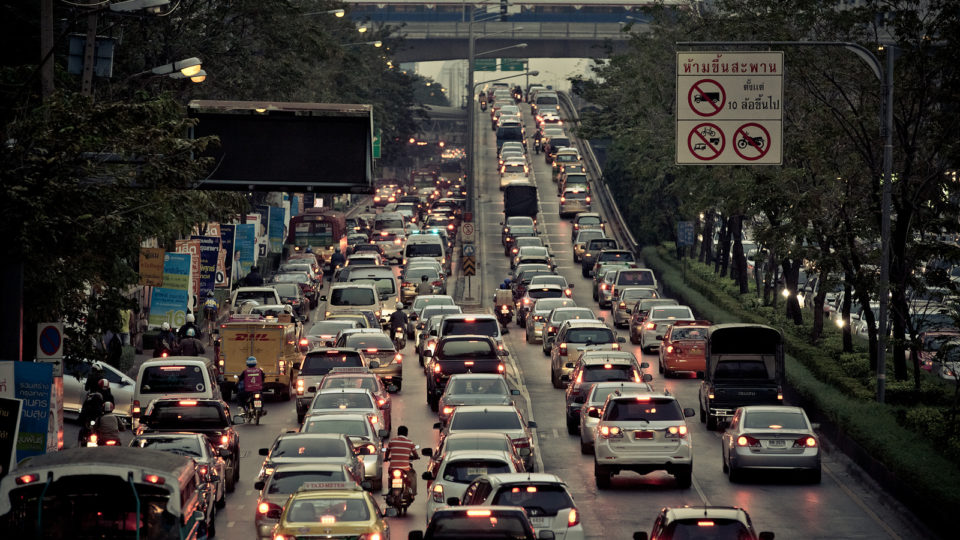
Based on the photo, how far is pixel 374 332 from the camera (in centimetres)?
4306

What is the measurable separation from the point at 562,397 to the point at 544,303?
1198 cm

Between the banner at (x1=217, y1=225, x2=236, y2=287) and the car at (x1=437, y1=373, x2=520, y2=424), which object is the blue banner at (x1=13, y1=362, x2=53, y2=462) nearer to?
the car at (x1=437, y1=373, x2=520, y2=424)

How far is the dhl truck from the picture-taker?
4003 cm

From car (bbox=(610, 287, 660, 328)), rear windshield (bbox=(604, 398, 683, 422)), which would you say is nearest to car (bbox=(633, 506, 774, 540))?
rear windshield (bbox=(604, 398, 683, 422))

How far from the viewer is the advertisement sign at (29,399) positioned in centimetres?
2197

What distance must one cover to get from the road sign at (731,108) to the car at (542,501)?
894cm

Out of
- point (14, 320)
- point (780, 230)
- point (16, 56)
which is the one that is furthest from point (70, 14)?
point (780, 230)

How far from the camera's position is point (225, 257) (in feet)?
173

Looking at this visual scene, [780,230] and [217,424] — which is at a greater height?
[780,230]

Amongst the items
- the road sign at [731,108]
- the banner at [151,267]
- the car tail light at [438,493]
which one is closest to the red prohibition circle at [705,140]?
the road sign at [731,108]

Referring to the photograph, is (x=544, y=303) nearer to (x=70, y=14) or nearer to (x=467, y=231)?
(x=467, y=231)

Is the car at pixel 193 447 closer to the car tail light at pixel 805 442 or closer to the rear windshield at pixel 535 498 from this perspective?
the rear windshield at pixel 535 498

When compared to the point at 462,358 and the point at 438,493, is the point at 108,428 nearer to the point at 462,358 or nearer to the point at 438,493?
the point at 438,493

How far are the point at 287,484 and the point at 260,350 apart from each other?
17.3 m
